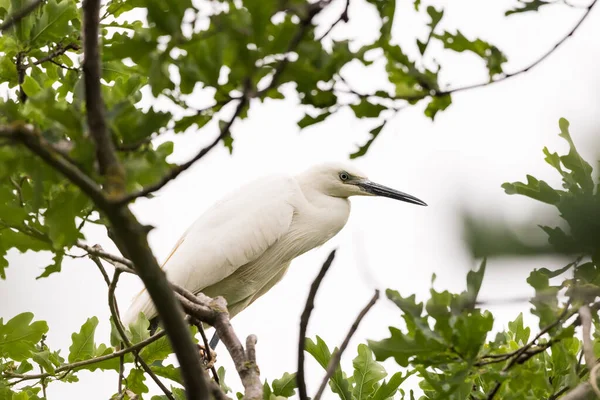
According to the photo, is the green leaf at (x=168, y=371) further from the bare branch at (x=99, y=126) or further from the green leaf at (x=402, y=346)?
the bare branch at (x=99, y=126)

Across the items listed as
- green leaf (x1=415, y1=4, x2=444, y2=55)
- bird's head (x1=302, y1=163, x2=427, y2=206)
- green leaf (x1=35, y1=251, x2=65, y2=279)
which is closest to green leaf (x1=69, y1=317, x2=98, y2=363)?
green leaf (x1=35, y1=251, x2=65, y2=279)

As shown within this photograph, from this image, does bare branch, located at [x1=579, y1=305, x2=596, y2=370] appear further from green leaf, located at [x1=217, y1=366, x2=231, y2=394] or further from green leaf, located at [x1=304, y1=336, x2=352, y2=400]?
green leaf, located at [x1=217, y1=366, x2=231, y2=394]

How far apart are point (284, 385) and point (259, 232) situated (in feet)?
7.88

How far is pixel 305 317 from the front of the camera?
148 centimetres

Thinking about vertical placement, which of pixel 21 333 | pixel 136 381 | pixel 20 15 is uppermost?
pixel 21 333

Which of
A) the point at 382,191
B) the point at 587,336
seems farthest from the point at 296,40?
the point at 382,191

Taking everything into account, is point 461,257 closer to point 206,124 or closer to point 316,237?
point 206,124

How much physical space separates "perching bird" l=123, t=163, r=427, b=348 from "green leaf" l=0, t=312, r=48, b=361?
1.85m

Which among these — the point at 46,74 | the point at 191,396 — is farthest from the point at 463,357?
the point at 46,74

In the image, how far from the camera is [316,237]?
5.48m

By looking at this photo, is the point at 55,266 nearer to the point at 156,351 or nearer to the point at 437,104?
the point at 437,104

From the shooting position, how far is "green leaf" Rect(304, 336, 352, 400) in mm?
2776

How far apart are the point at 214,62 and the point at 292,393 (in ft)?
5.57

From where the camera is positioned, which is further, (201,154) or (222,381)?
(222,381)
